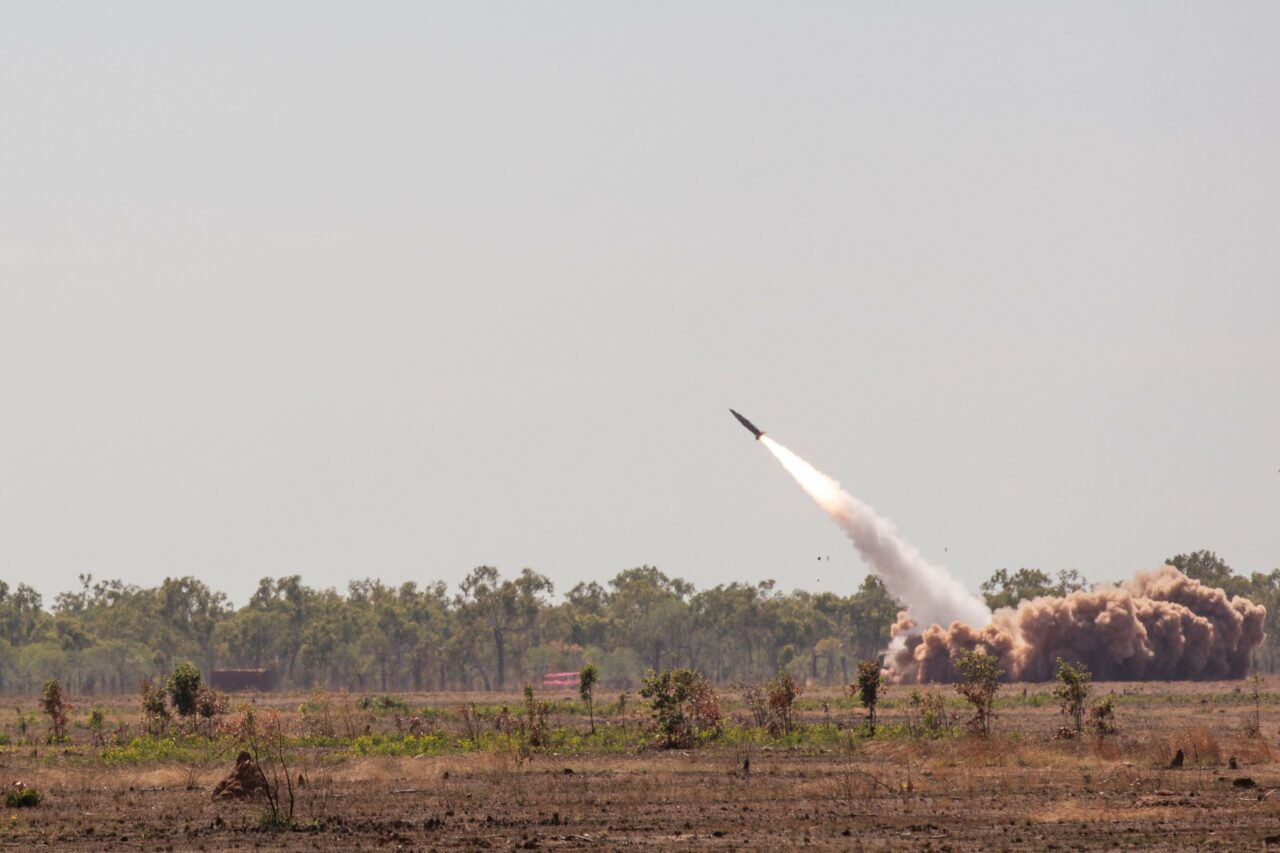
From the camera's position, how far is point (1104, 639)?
11912 cm

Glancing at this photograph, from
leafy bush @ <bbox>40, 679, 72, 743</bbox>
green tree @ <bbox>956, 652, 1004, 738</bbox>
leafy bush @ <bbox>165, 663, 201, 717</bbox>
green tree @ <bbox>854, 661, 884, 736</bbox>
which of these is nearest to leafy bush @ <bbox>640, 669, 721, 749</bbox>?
green tree @ <bbox>854, 661, 884, 736</bbox>

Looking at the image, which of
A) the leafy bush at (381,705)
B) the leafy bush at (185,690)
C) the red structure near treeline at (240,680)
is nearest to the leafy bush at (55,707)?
the leafy bush at (185,690)

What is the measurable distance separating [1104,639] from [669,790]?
7529cm

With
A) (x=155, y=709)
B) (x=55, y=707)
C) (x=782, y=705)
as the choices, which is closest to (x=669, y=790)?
(x=782, y=705)

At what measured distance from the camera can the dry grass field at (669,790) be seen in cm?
4028

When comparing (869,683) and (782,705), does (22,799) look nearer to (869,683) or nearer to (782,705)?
(782,705)

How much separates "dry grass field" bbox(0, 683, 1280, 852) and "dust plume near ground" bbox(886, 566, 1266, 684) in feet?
142

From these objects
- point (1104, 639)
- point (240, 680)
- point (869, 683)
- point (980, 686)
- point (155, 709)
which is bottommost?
point (155, 709)

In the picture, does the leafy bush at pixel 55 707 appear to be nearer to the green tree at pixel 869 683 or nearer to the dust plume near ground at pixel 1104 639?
the green tree at pixel 869 683

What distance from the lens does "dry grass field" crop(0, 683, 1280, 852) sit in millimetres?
40281

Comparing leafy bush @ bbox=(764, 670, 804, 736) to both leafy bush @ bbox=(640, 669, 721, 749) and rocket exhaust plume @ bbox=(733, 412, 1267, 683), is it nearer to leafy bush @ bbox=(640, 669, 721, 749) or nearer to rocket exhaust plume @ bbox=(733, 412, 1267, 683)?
leafy bush @ bbox=(640, 669, 721, 749)

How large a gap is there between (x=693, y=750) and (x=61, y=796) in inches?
836

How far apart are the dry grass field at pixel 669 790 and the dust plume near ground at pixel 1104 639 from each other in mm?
43219

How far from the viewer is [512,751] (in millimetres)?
60625
